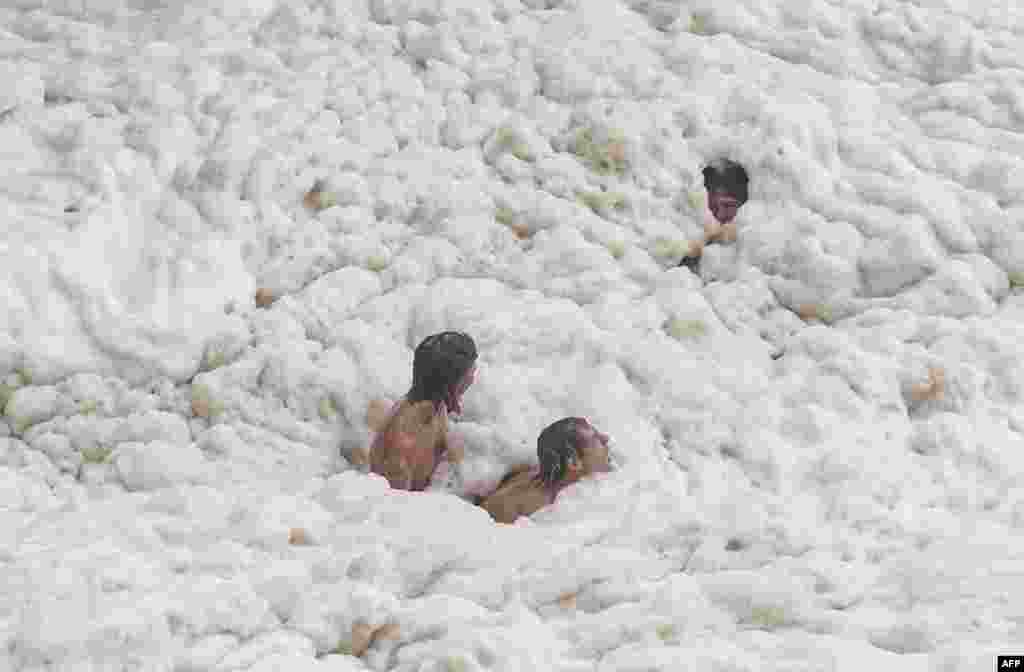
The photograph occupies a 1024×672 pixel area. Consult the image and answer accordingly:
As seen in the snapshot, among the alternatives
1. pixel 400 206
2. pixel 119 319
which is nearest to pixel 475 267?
pixel 400 206

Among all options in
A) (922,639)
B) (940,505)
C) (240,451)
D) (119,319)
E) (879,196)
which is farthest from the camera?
(879,196)

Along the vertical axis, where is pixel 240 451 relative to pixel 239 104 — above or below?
below

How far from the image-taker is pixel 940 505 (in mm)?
3754

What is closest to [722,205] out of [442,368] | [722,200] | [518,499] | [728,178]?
[722,200]

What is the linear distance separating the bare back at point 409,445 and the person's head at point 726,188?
1487 mm

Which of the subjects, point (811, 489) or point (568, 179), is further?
point (568, 179)

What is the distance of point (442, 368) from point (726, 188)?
60.5 inches

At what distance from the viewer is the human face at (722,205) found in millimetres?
4832

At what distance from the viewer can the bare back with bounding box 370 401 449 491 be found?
3.90m

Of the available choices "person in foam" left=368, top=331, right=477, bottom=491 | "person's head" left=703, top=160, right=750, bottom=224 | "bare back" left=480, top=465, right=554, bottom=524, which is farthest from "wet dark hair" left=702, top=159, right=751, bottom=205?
"bare back" left=480, top=465, right=554, bottom=524

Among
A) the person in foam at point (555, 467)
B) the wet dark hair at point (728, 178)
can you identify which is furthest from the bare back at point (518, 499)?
the wet dark hair at point (728, 178)

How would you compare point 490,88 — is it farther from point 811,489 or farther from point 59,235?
point 811,489

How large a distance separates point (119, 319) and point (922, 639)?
109 inches

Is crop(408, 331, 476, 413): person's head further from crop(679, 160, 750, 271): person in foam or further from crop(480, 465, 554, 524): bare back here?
crop(679, 160, 750, 271): person in foam
